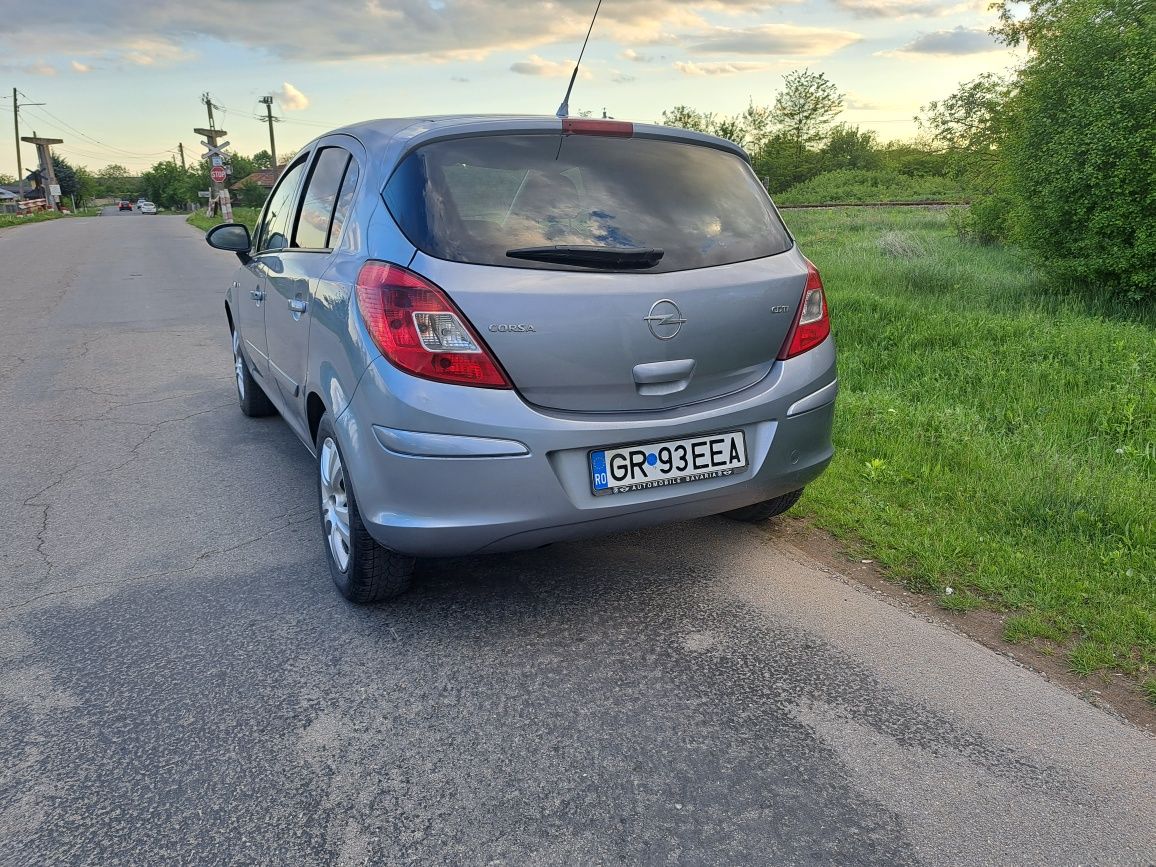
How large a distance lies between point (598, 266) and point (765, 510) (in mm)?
1645

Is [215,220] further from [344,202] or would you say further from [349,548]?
[349,548]

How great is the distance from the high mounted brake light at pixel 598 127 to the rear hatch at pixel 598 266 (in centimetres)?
2

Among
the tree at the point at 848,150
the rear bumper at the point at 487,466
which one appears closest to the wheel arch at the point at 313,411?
the rear bumper at the point at 487,466

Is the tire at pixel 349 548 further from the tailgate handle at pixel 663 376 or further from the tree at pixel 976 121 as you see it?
the tree at pixel 976 121

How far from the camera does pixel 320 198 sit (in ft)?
12.6

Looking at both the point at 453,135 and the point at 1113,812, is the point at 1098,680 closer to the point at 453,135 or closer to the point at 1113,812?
the point at 1113,812

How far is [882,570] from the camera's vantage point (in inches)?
141

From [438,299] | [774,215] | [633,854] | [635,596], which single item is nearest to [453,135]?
[438,299]

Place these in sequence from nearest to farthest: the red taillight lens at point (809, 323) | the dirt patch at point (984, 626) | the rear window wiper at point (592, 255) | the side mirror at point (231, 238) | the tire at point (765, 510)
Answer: the dirt patch at point (984, 626) < the rear window wiper at point (592, 255) < the red taillight lens at point (809, 323) < the tire at point (765, 510) < the side mirror at point (231, 238)

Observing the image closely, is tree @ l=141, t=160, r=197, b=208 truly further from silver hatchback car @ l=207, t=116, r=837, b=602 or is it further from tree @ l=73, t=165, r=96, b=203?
silver hatchback car @ l=207, t=116, r=837, b=602

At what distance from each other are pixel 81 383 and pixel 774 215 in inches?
239

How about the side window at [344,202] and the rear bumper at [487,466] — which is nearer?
the rear bumper at [487,466]

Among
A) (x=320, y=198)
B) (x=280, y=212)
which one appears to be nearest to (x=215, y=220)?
(x=280, y=212)

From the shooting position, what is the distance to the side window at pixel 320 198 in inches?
142
